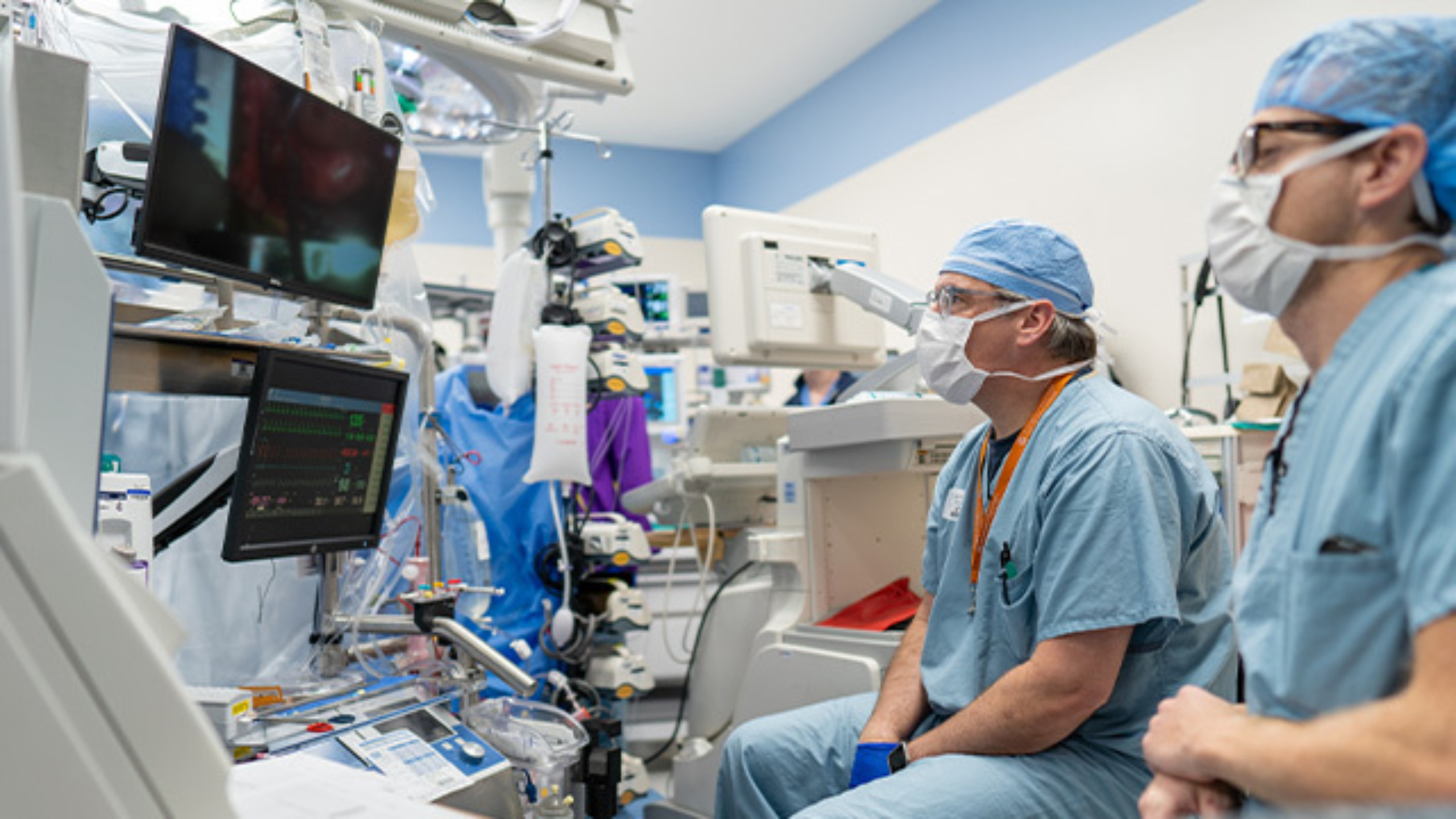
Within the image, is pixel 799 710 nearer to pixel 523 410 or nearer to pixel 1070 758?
pixel 1070 758

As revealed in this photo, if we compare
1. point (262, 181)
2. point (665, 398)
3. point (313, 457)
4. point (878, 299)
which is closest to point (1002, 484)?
point (878, 299)

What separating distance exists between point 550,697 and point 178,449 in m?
1.39

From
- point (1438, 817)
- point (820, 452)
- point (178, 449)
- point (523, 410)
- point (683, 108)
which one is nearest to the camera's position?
point (1438, 817)

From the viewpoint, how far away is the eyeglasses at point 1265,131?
0.98 metres

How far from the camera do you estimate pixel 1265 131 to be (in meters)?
1.04

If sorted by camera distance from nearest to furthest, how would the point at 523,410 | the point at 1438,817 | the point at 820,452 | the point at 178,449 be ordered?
the point at 1438,817 < the point at 178,449 < the point at 820,452 < the point at 523,410

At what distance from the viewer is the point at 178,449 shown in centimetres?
195

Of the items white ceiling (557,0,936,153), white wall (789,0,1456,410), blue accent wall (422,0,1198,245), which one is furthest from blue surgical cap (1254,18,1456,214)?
white ceiling (557,0,936,153)

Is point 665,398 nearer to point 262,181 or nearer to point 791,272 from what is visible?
point 791,272

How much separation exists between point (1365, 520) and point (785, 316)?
192cm

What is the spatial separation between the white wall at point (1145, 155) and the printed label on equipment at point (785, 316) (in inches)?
57.6

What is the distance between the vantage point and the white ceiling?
17.5 feet

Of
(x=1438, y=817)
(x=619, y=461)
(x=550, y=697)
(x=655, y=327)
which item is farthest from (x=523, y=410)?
(x=1438, y=817)

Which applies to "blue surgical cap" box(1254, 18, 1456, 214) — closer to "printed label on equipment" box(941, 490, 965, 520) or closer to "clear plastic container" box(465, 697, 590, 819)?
"printed label on equipment" box(941, 490, 965, 520)
